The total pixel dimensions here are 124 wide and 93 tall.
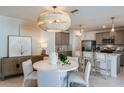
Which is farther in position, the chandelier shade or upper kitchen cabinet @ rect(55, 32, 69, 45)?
upper kitchen cabinet @ rect(55, 32, 69, 45)

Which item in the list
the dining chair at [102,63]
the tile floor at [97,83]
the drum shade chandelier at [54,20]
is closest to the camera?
the drum shade chandelier at [54,20]

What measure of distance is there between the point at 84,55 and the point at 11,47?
3205mm

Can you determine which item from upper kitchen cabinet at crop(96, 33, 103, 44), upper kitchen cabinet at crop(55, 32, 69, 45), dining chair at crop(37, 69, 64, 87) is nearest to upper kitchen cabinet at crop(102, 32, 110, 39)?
upper kitchen cabinet at crop(96, 33, 103, 44)

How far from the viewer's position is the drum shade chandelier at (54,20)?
3289 mm

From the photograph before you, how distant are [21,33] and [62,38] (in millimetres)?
3508

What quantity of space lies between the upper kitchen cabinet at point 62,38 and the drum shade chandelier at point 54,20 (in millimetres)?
4856

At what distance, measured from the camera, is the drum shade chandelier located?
3289mm

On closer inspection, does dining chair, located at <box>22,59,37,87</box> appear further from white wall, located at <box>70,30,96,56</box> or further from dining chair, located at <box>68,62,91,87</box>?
white wall, located at <box>70,30,96,56</box>

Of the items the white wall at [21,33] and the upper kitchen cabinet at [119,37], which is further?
the upper kitchen cabinet at [119,37]

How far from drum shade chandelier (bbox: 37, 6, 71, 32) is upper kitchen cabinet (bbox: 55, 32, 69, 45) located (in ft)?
15.9

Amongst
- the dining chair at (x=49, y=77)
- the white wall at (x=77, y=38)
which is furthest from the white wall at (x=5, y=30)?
the white wall at (x=77, y=38)

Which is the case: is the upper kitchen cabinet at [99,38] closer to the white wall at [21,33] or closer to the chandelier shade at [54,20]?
the white wall at [21,33]
